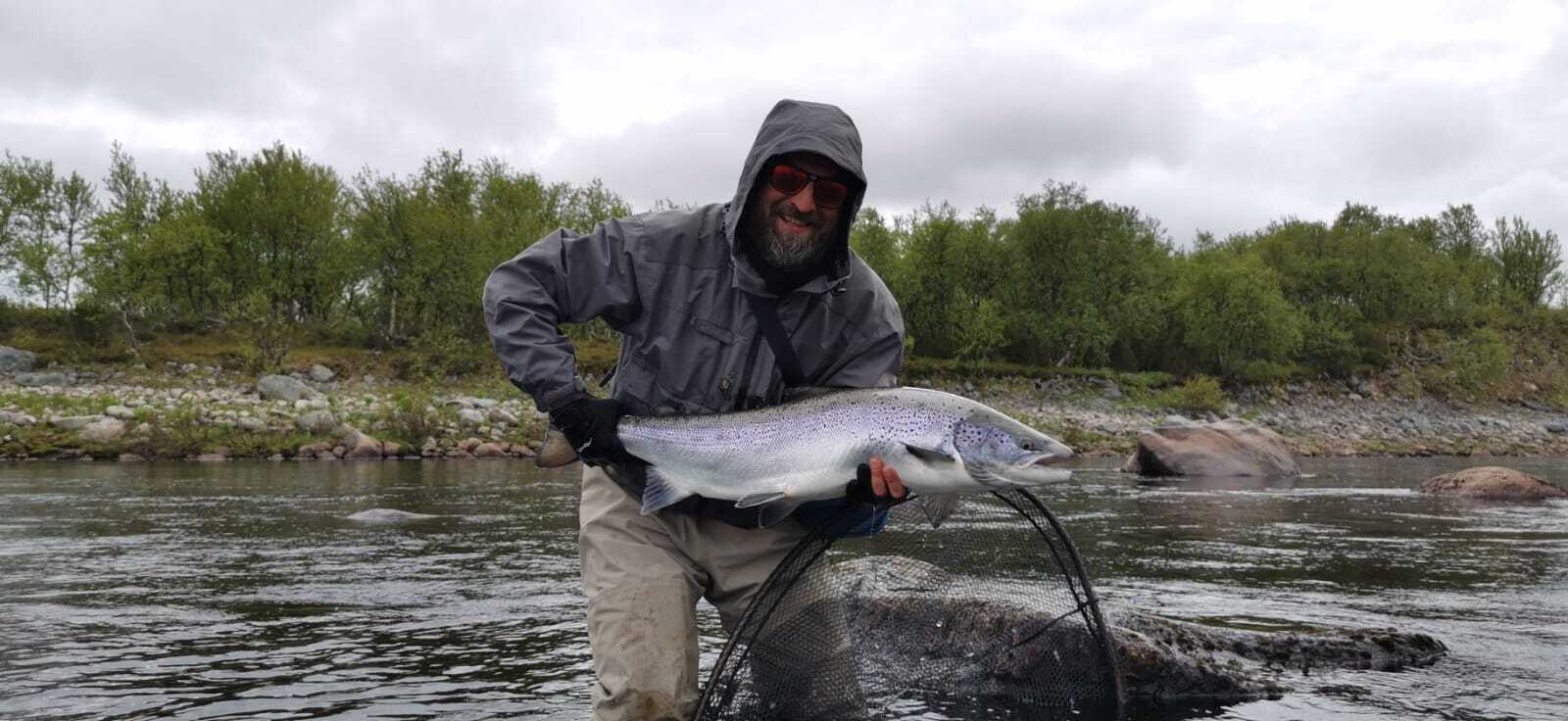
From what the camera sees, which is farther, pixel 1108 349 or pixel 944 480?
pixel 1108 349

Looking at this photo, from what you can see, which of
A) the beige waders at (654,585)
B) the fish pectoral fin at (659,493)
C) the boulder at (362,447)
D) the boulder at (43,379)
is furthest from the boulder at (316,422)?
the fish pectoral fin at (659,493)

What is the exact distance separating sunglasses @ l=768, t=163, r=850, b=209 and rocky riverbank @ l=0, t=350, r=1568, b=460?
2320 cm

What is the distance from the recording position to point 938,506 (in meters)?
4.97

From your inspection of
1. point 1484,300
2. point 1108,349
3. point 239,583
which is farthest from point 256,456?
point 1484,300

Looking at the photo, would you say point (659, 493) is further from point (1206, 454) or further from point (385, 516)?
point (1206, 454)

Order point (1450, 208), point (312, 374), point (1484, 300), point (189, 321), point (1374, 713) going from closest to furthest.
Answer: point (1374, 713), point (312, 374), point (189, 321), point (1484, 300), point (1450, 208)

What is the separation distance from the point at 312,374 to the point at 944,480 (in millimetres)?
43733

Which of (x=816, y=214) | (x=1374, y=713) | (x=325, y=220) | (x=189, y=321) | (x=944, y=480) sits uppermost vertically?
(x=325, y=220)

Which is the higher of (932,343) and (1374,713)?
(932,343)

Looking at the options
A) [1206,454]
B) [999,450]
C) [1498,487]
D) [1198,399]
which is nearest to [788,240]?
[999,450]

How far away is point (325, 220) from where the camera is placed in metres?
55.8

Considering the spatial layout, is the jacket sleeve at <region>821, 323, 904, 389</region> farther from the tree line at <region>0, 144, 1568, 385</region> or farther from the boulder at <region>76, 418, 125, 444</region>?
the tree line at <region>0, 144, 1568, 385</region>

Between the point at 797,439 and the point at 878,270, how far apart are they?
51740 millimetres

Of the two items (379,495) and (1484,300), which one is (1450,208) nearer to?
(1484,300)
